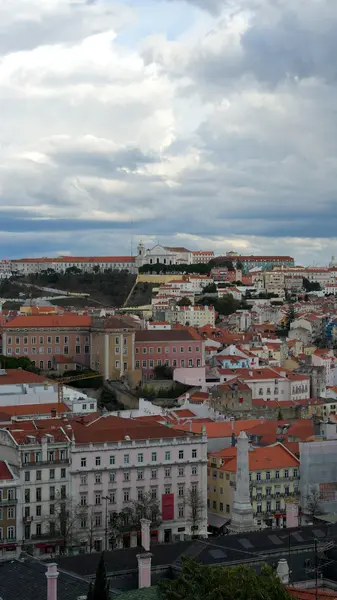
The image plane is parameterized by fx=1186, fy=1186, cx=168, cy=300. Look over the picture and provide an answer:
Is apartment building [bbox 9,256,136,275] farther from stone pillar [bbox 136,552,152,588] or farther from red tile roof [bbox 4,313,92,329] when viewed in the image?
stone pillar [bbox 136,552,152,588]

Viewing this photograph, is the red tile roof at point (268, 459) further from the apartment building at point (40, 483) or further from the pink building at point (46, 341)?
the pink building at point (46, 341)

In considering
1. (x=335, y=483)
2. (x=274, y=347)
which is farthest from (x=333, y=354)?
(x=335, y=483)

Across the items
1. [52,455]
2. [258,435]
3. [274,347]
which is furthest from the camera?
[274,347]

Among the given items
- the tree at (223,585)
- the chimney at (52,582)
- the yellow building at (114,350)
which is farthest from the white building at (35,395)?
the tree at (223,585)

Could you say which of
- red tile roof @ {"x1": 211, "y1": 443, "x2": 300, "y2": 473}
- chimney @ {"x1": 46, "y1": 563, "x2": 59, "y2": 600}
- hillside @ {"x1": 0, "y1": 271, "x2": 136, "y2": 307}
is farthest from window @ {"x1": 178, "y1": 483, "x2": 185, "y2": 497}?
hillside @ {"x1": 0, "y1": 271, "x2": 136, "y2": 307}

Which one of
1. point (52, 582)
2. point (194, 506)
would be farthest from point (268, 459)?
point (52, 582)

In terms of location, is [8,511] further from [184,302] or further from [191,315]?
[184,302]

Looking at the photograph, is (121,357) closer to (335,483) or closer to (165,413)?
(165,413)
